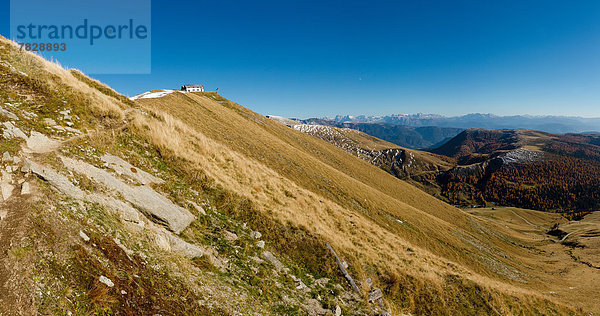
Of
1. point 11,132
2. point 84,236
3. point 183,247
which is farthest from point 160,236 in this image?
point 11,132

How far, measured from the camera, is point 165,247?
9.87 metres

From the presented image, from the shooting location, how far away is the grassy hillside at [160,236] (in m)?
6.25

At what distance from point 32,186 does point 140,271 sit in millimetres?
4981

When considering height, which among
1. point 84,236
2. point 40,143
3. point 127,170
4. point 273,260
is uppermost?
point 40,143

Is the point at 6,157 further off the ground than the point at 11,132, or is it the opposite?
the point at 11,132

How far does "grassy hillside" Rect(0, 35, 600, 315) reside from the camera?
20.5ft

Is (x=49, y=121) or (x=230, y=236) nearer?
(x=230, y=236)

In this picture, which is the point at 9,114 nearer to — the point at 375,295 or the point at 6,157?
the point at 6,157

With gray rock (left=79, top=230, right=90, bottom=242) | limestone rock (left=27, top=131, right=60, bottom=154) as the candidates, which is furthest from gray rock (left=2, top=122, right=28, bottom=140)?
gray rock (left=79, top=230, right=90, bottom=242)

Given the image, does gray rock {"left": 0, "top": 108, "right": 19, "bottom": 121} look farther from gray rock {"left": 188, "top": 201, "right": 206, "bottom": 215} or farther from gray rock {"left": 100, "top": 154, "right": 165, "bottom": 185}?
gray rock {"left": 188, "top": 201, "right": 206, "bottom": 215}

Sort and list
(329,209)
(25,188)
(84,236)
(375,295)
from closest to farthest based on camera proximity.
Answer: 1. (84,236)
2. (25,188)
3. (375,295)
4. (329,209)

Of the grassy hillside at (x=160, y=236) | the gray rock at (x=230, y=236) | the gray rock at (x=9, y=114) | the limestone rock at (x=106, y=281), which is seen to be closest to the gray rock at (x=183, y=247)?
the grassy hillside at (x=160, y=236)

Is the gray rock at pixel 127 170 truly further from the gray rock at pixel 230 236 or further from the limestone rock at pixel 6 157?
the gray rock at pixel 230 236

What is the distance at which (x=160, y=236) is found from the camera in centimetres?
1005
